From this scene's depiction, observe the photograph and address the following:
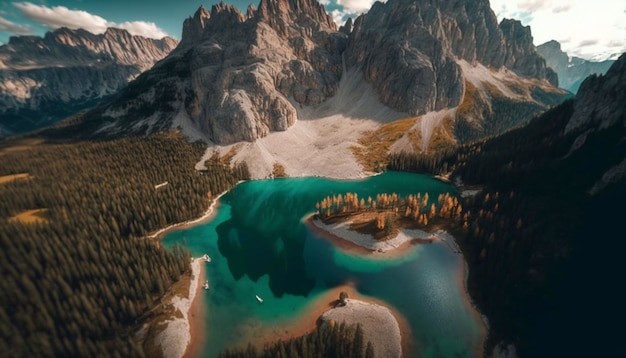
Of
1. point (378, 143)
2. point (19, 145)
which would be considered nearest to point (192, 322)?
point (378, 143)

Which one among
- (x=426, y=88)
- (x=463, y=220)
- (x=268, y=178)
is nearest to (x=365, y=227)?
(x=463, y=220)

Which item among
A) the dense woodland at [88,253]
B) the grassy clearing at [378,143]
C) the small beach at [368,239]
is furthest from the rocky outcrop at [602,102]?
the dense woodland at [88,253]

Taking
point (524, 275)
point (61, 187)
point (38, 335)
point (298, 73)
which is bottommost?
point (524, 275)

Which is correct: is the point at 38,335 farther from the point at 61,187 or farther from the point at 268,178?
the point at 268,178

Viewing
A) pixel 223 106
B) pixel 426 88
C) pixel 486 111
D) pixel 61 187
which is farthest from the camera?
pixel 486 111

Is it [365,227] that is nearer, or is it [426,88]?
[365,227]

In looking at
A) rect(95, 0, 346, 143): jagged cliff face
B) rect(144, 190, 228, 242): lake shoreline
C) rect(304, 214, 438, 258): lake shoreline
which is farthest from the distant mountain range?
rect(95, 0, 346, 143): jagged cliff face

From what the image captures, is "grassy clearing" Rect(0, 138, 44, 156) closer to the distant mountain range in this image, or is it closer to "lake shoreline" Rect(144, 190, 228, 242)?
"lake shoreline" Rect(144, 190, 228, 242)
